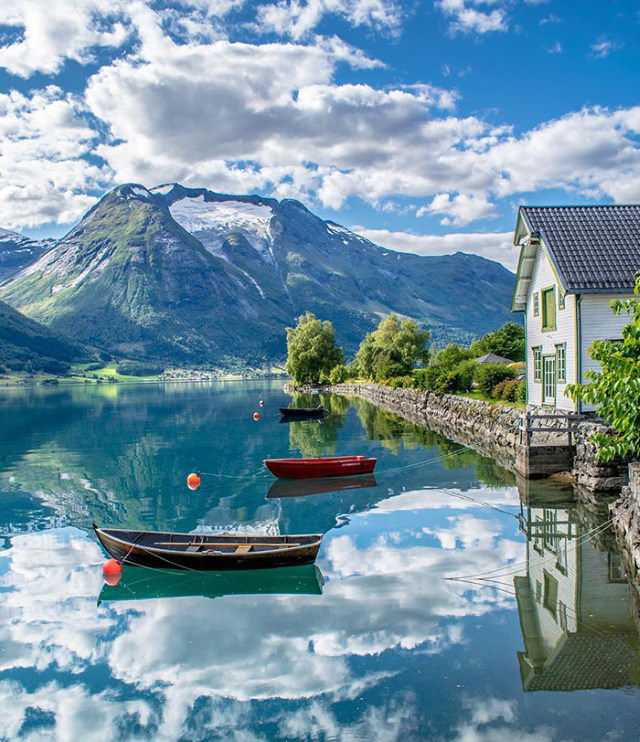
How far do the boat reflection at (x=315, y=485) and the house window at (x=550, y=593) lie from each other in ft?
42.6

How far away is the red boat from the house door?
32.7 feet

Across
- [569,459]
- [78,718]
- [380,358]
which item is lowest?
[78,718]

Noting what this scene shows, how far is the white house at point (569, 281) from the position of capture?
28.4 meters

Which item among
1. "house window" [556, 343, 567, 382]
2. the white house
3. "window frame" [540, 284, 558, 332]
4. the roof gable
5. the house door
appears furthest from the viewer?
the house door

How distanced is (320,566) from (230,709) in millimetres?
7061

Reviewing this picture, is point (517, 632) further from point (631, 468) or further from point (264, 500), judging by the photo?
point (264, 500)

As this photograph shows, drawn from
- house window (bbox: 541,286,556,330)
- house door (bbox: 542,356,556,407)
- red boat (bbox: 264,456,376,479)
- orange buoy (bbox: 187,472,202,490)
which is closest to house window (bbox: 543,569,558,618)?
red boat (bbox: 264,456,376,479)

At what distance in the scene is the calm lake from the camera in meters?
10.2

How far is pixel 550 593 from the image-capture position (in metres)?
15.0

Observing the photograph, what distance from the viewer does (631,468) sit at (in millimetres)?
17047

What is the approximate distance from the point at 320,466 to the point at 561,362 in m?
13.0

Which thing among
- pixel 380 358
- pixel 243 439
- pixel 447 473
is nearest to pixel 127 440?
pixel 243 439

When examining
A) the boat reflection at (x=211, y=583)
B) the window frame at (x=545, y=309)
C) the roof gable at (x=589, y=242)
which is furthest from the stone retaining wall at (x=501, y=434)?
the boat reflection at (x=211, y=583)

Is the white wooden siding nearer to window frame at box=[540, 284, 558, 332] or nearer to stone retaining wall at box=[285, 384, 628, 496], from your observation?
window frame at box=[540, 284, 558, 332]
